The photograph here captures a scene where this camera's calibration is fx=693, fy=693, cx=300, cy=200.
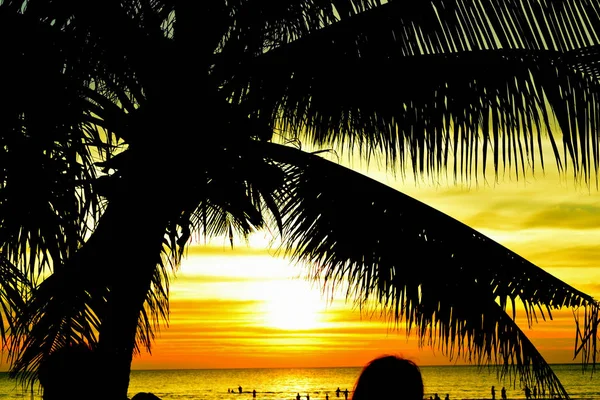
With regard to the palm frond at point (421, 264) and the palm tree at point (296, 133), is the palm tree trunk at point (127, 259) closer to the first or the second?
the palm tree at point (296, 133)

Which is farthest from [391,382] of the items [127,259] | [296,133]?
[296,133]

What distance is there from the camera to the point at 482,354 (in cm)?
565

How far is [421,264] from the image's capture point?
5.60 m

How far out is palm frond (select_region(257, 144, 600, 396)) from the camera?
5582 millimetres

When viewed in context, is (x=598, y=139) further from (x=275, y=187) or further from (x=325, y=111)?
(x=275, y=187)

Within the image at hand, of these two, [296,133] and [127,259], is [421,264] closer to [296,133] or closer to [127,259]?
[296,133]

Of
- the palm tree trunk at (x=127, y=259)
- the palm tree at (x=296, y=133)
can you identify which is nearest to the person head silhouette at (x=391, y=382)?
the palm tree at (x=296, y=133)

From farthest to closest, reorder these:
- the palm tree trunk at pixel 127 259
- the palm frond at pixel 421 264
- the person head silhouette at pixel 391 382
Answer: the palm frond at pixel 421 264, the palm tree trunk at pixel 127 259, the person head silhouette at pixel 391 382

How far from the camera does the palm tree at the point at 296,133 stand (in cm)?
421

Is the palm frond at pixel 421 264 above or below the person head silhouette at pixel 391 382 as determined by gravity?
above

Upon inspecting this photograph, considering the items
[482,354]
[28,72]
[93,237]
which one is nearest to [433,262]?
[482,354]

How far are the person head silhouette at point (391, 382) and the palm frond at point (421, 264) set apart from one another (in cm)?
350

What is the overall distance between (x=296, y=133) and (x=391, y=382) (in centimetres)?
412

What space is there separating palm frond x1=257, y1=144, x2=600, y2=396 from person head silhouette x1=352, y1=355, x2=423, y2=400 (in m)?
3.50
